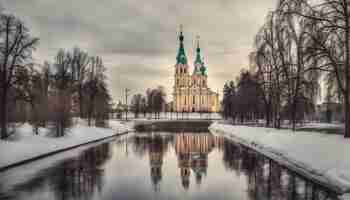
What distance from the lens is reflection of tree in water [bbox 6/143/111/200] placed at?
11203 millimetres

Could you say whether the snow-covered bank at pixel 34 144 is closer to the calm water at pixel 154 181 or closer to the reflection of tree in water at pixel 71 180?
the calm water at pixel 154 181

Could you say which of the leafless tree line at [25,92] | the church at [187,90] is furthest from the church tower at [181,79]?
the leafless tree line at [25,92]

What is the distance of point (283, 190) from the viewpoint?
38.8ft

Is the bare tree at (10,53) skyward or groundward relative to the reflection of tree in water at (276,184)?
skyward

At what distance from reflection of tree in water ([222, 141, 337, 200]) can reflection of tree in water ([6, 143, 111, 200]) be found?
17.8 ft

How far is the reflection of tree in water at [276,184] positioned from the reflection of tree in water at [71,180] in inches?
214

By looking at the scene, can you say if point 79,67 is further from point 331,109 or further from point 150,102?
point 150,102

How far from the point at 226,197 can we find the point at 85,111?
139ft

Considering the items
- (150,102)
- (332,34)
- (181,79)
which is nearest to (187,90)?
(181,79)

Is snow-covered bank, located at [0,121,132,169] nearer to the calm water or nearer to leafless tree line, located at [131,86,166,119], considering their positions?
the calm water

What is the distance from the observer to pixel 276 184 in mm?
12906

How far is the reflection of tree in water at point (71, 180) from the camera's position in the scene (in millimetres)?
11203

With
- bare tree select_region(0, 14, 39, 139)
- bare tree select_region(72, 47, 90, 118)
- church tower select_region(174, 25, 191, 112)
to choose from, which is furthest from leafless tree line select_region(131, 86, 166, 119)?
bare tree select_region(0, 14, 39, 139)

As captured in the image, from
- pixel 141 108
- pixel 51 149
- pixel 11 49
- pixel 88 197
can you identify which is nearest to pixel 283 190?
pixel 88 197
